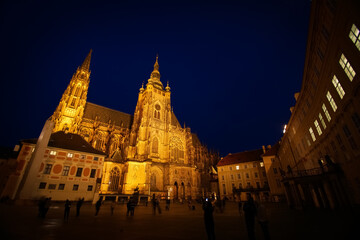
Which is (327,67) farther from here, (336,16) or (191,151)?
(191,151)

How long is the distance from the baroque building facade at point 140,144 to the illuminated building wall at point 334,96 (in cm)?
2553

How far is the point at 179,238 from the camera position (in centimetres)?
557

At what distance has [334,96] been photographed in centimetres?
1170

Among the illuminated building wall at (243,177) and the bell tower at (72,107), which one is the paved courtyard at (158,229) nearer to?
the illuminated building wall at (243,177)

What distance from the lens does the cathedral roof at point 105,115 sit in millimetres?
44341

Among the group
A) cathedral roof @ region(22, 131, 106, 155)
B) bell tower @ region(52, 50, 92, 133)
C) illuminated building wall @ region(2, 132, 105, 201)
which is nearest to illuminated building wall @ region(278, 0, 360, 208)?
illuminated building wall @ region(2, 132, 105, 201)

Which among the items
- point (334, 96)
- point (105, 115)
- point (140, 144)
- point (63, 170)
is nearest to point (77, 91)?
point (105, 115)

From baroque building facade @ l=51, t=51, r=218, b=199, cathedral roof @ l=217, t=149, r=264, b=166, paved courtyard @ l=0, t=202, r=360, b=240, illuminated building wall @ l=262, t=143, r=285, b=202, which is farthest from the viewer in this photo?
cathedral roof @ l=217, t=149, r=264, b=166

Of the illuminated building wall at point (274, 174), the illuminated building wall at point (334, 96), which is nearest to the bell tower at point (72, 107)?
the illuminated building wall at point (334, 96)

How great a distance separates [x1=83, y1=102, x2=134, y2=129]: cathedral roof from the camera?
4434 centimetres

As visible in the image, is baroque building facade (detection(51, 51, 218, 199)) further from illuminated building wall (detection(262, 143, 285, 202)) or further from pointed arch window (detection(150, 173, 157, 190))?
illuminated building wall (detection(262, 143, 285, 202))

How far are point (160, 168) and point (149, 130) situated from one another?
Answer: 917cm

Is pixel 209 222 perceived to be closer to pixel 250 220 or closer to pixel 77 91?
pixel 250 220

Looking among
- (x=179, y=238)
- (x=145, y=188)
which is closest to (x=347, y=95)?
(x=179, y=238)
